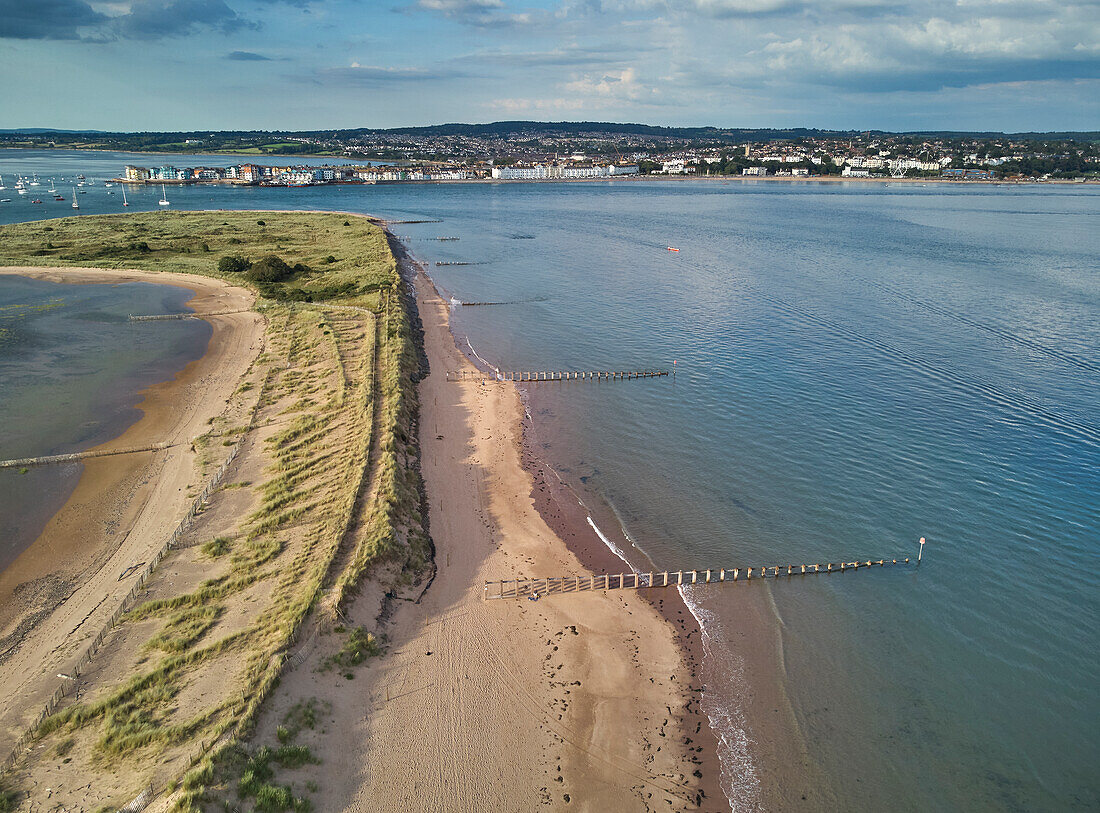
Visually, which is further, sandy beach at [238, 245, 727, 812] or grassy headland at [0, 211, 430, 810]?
sandy beach at [238, 245, 727, 812]

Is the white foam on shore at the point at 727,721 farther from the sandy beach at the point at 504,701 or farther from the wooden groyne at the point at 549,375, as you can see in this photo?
the wooden groyne at the point at 549,375

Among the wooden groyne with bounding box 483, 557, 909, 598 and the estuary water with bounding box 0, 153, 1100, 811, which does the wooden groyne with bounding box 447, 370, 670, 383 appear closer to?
the estuary water with bounding box 0, 153, 1100, 811

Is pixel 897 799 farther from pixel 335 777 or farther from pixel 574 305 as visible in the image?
pixel 574 305

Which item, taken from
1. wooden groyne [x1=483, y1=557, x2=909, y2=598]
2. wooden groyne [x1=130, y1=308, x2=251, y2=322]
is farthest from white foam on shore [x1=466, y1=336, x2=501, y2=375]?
wooden groyne [x1=483, y1=557, x2=909, y2=598]

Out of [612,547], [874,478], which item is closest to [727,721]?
[612,547]

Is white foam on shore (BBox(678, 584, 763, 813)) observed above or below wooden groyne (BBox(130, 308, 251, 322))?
below

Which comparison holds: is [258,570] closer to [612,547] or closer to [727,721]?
[612,547]

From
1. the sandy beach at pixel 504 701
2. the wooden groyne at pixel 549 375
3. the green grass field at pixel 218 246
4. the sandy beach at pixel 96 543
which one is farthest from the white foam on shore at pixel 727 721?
the green grass field at pixel 218 246
